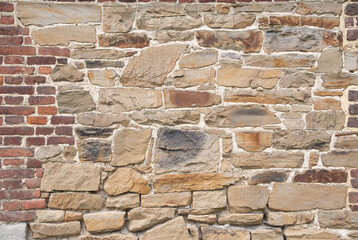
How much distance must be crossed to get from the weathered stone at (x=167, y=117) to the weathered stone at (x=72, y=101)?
0.38m

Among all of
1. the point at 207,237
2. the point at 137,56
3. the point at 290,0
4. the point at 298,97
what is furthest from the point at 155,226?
the point at 290,0

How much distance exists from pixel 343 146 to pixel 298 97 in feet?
1.66

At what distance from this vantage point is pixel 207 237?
2.58 meters

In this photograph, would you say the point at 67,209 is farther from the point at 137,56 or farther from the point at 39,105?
the point at 137,56

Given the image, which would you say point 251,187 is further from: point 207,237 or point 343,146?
point 343,146

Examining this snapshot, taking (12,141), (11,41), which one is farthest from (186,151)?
(11,41)

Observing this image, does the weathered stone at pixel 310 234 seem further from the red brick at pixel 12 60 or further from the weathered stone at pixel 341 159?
the red brick at pixel 12 60

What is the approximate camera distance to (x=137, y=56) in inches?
104

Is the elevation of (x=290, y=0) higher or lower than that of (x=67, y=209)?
higher

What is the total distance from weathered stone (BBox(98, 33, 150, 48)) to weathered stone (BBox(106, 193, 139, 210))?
1.13 m

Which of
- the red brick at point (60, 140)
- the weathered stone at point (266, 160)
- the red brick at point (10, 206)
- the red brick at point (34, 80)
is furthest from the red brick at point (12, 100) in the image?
the weathered stone at point (266, 160)

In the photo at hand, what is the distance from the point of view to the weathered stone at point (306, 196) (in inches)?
103

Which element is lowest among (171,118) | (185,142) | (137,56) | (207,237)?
(207,237)

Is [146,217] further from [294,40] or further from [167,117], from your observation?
[294,40]
